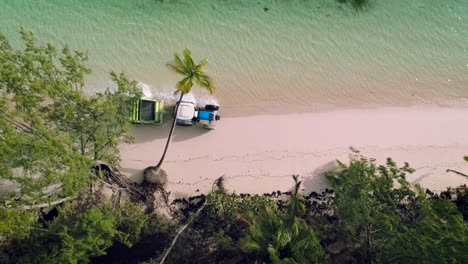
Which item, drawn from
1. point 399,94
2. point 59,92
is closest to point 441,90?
point 399,94

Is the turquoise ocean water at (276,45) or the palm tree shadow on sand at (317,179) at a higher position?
the turquoise ocean water at (276,45)

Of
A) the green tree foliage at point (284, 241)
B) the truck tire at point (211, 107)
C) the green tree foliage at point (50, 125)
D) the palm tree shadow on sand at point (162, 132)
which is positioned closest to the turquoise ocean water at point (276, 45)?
the truck tire at point (211, 107)

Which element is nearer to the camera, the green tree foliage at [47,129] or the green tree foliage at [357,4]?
the green tree foliage at [47,129]

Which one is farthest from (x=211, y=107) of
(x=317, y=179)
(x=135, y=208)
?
(x=317, y=179)

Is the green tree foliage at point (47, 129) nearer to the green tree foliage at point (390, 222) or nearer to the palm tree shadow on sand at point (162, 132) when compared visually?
the palm tree shadow on sand at point (162, 132)

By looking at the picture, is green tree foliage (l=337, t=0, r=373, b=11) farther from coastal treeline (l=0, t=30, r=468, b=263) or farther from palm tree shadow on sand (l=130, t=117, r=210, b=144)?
palm tree shadow on sand (l=130, t=117, r=210, b=144)

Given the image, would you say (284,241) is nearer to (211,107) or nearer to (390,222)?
(390,222)
